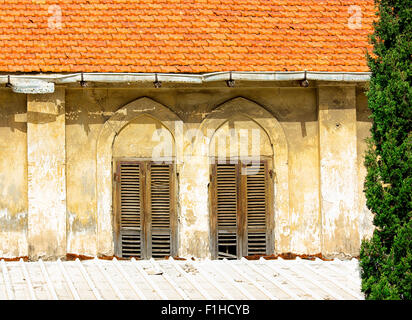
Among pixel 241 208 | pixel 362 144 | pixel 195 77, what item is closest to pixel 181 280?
pixel 241 208

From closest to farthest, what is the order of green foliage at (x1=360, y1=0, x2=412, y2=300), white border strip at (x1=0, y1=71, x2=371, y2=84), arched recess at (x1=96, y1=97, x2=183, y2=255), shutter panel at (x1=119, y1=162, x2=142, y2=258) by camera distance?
Answer: 1. green foliage at (x1=360, y1=0, x2=412, y2=300)
2. white border strip at (x1=0, y1=71, x2=371, y2=84)
3. arched recess at (x1=96, y1=97, x2=183, y2=255)
4. shutter panel at (x1=119, y1=162, x2=142, y2=258)

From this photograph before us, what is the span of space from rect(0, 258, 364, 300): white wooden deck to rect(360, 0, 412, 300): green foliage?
0.76 m

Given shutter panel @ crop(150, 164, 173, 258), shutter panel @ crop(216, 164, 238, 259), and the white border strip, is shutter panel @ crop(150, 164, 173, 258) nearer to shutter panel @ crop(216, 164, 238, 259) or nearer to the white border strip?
shutter panel @ crop(216, 164, 238, 259)

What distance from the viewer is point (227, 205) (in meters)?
15.1

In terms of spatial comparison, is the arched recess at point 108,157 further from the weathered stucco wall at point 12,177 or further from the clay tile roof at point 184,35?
the weathered stucco wall at point 12,177

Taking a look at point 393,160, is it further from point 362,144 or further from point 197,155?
point 197,155

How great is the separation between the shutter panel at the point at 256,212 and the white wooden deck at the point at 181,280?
59 centimetres

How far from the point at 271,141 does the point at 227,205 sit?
1.28 metres

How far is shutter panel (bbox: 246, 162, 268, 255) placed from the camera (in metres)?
15.1

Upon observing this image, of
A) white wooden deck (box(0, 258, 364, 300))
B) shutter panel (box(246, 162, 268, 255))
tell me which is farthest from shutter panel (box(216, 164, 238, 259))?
white wooden deck (box(0, 258, 364, 300))

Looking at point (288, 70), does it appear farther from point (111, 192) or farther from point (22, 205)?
point (22, 205)

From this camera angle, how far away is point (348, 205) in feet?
48.8

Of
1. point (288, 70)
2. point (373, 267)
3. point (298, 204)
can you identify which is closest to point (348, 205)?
point (298, 204)

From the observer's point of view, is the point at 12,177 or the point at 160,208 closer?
the point at 12,177
